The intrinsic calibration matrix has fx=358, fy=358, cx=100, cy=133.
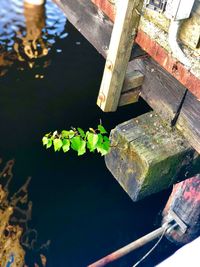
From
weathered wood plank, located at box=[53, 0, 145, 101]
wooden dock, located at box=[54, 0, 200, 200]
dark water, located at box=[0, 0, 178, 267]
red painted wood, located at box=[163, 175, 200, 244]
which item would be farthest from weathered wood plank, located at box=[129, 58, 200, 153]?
dark water, located at box=[0, 0, 178, 267]

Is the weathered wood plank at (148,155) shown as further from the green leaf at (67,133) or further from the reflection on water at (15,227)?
the reflection on water at (15,227)

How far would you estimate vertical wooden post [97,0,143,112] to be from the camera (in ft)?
7.86

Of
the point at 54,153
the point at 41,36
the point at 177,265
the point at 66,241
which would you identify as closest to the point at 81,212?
the point at 66,241

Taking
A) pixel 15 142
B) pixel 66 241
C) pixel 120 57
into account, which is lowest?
pixel 66 241

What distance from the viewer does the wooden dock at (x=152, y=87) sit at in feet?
7.68

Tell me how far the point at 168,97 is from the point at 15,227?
389cm

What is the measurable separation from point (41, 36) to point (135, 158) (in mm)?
6845

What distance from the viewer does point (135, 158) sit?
2.69 metres

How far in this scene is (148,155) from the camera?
2.61m

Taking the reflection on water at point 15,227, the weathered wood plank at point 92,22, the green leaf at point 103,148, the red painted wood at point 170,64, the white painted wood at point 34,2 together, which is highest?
the red painted wood at point 170,64

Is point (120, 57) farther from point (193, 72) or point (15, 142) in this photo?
point (15, 142)

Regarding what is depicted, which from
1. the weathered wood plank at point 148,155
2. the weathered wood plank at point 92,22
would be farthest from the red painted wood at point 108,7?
the weathered wood plank at point 148,155

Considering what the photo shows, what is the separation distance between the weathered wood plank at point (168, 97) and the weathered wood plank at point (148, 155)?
0.10m

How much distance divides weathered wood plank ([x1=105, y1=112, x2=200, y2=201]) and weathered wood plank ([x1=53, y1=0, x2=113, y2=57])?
2.91 feet
